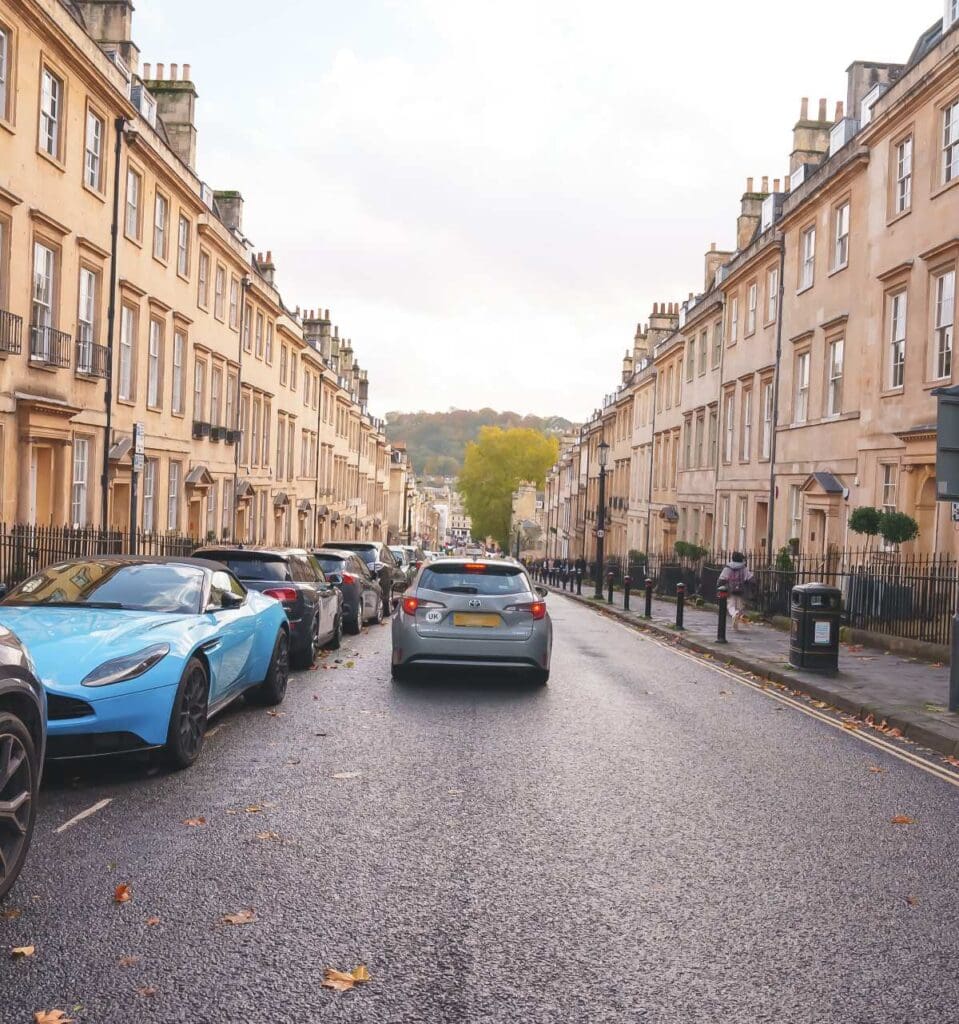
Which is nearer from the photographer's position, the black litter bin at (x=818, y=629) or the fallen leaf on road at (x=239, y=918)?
the fallen leaf on road at (x=239, y=918)

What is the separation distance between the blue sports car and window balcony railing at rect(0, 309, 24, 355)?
10.6 m

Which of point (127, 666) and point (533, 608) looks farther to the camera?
point (533, 608)

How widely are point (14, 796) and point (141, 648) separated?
2295mm

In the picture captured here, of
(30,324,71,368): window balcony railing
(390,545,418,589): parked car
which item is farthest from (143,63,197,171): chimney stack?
(390,545,418,589): parked car

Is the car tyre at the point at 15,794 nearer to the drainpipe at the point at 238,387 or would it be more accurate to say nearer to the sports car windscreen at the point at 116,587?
the sports car windscreen at the point at 116,587

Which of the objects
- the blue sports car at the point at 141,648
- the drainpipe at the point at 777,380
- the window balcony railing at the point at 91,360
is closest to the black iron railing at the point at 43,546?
the window balcony railing at the point at 91,360

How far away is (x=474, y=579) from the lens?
11.6 meters

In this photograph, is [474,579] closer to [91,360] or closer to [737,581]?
[737,581]

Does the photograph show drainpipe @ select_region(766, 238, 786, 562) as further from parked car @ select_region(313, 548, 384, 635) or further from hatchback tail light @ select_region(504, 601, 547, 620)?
hatchback tail light @ select_region(504, 601, 547, 620)

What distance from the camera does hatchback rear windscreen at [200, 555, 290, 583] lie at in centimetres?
1228

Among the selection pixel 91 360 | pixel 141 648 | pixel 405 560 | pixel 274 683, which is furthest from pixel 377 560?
pixel 141 648

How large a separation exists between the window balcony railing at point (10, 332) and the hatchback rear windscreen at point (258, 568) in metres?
8.03

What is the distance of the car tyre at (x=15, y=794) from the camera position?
171 inches

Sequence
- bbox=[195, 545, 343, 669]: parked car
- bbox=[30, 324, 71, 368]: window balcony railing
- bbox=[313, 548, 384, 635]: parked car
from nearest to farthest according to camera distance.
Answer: bbox=[195, 545, 343, 669]: parked car
bbox=[313, 548, 384, 635]: parked car
bbox=[30, 324, 71, 368]: window balcony railing
